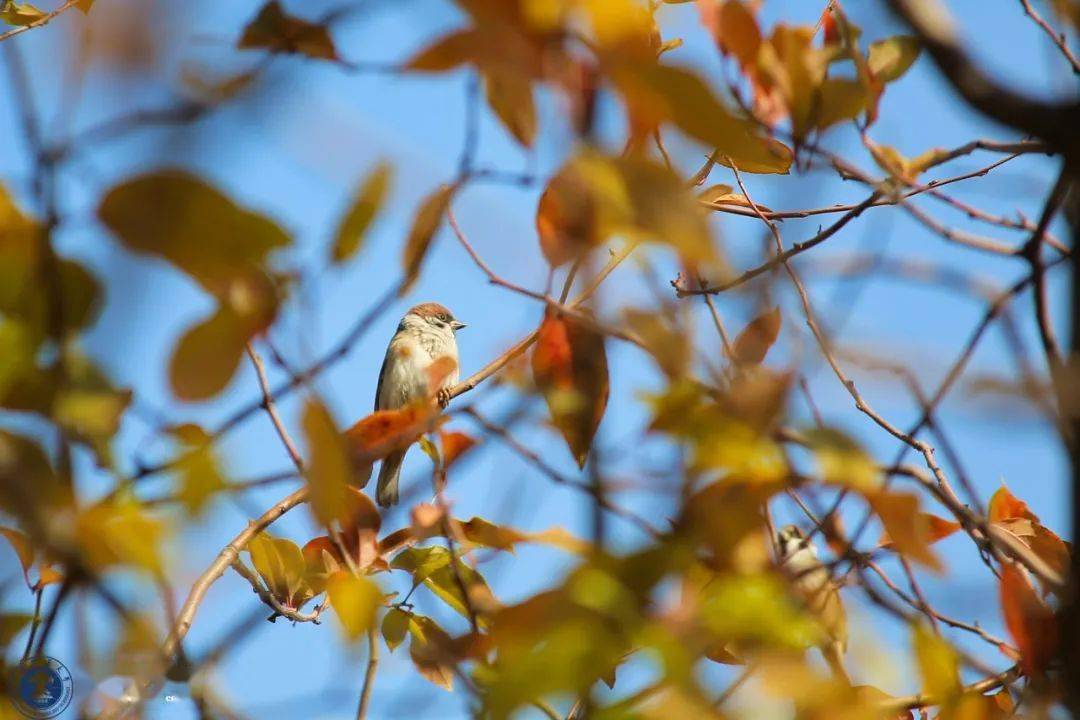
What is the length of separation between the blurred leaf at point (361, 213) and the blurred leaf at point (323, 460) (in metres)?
0.15

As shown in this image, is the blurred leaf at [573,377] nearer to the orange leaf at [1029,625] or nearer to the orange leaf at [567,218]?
the orange leaf at [567,218]

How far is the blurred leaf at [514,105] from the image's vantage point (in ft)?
2.97

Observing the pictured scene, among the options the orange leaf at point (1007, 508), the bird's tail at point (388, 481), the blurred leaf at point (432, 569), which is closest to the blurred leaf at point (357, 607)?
the blurred leaf at point (432, 569)

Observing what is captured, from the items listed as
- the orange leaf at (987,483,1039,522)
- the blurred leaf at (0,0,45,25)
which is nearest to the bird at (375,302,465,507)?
the blurred leaf at (0,0,45,25)

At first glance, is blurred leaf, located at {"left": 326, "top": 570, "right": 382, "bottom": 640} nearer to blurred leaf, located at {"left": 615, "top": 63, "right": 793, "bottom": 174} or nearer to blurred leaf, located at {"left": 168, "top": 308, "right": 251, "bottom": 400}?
blurred leaf, located at {"left": 168, "top": 308, "right": 251, "bottom": 400}

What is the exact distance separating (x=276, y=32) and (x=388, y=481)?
4855 mm

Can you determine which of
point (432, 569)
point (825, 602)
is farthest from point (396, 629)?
point (825, 602)

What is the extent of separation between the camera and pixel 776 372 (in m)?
0.92

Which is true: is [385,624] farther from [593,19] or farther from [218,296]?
[593,19]

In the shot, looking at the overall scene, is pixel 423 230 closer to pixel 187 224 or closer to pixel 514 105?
pixel 514 105

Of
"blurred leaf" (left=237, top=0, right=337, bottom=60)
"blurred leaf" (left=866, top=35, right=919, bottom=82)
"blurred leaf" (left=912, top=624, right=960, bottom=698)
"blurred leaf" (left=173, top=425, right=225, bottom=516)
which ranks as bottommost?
"blurred leaf" (left=912, top=624, right=960, bottom=698)

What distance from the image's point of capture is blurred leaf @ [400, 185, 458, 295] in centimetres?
Answer: 100

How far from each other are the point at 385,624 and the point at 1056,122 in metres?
1.31

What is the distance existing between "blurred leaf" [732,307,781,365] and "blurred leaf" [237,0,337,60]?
62 centimetres
